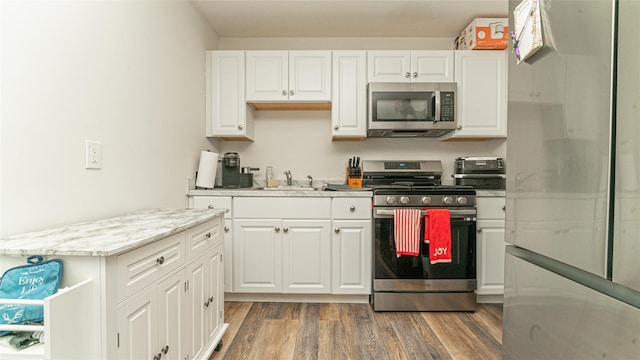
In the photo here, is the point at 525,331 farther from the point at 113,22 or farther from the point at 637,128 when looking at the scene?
the point at 113,22

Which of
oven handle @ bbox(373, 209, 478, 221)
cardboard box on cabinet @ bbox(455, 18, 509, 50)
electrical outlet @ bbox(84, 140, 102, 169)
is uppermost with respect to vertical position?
cardboard box on cabinet @ bbox(455, 18, 509, 50)

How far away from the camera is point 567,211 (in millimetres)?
712

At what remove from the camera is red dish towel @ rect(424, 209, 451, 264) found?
2.41 metres

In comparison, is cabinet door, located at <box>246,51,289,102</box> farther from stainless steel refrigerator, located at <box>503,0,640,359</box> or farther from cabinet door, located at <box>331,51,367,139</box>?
stainless steel refrigerator, located at <box>503,0,640,359</box>

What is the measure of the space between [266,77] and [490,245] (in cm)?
235

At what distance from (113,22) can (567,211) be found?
6.56 feet

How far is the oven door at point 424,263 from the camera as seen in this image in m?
2.48

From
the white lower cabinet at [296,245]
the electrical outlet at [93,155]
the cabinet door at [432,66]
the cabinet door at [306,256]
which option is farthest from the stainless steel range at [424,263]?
the electrical outlet at [93,155]

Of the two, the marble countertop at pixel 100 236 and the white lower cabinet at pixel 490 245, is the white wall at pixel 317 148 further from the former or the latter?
the marble countertop at pixel 100 236

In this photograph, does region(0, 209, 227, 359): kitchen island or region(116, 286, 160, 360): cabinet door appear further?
region(116, 286, 160, 360): cabinet door

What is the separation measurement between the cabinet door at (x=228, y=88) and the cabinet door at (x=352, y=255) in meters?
1.24

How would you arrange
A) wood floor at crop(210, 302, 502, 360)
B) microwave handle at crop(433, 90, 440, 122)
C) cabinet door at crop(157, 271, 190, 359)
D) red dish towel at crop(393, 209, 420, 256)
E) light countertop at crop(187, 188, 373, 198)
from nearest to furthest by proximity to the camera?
cabinet door at crop(157, 271, 190, 359) < wood floor at crop(210, 302, 502, 360) < red dish towel at crop(393, 209, 420, 256) < light countertop at crop(187, 188, 373, 198) < microwave handle at crop(433, 90, 440, 122)

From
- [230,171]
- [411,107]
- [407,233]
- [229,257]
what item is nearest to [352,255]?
[407,233]

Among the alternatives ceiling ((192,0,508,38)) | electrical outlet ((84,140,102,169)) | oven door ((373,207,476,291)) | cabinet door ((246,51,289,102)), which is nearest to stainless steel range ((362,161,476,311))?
oven door ((373,207,476,291))
